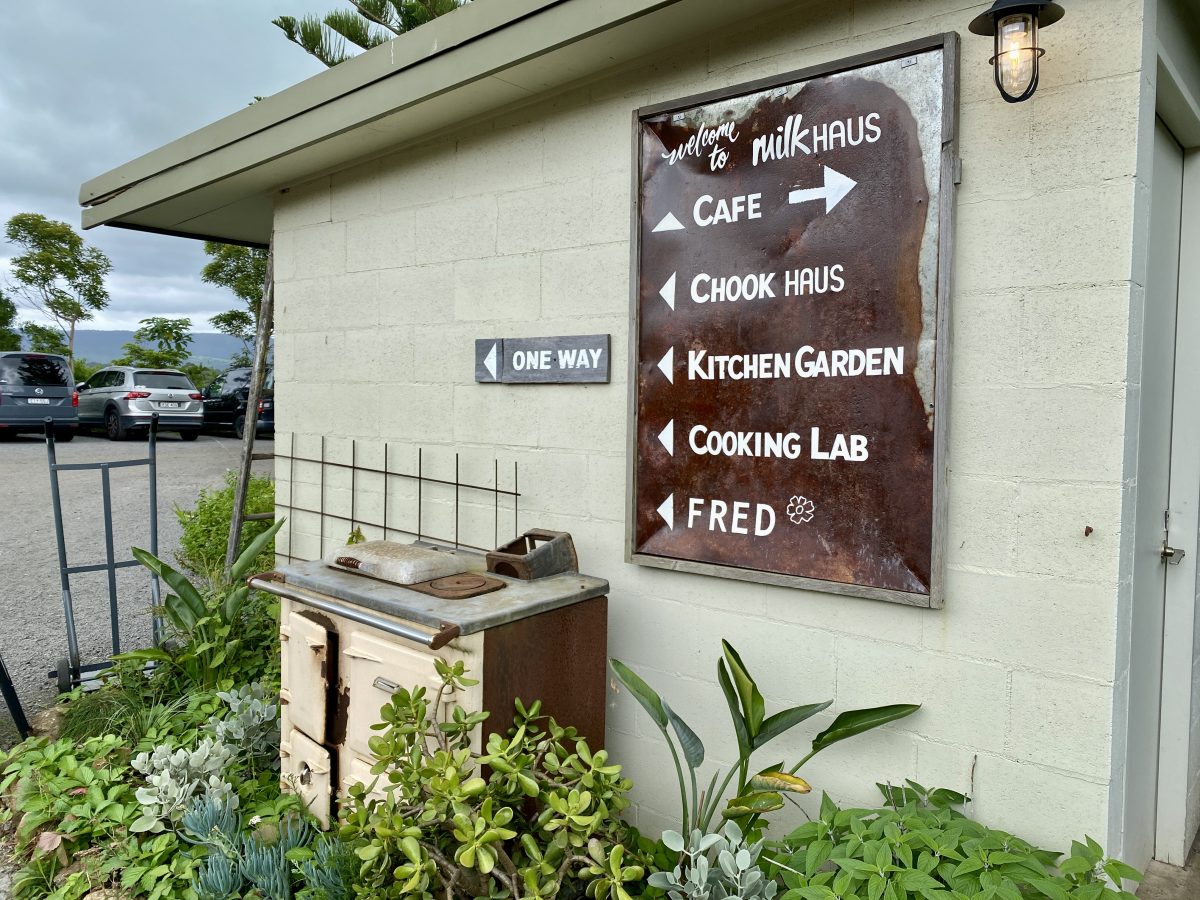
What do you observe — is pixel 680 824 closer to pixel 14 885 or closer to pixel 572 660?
pixel 572 660

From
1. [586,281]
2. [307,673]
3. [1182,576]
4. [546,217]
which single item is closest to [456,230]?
[546,217]

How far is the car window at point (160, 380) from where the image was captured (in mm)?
16656

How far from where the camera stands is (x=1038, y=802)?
214cm

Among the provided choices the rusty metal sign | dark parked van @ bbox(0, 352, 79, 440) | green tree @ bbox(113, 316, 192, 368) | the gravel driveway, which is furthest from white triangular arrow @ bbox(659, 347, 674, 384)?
green tree @ bbox(113, 316, 192, 368)

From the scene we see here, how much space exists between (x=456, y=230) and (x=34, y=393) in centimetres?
1576

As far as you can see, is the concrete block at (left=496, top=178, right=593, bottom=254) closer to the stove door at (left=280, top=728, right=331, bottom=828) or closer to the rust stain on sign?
the rust stain on sign

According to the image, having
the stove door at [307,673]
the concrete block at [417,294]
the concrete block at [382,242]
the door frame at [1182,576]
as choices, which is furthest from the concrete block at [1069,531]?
the concrete block at [382,242]

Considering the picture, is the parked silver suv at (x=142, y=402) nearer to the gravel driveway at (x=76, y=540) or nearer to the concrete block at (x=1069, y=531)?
the gravel driveway at (x=76, y=540)

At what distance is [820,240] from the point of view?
246 cm

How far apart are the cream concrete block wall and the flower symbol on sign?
25cm

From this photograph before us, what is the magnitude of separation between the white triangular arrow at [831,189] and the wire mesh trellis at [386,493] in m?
1.61

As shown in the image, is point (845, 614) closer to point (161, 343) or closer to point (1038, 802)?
point (1038, 802)

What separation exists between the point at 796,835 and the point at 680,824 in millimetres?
747

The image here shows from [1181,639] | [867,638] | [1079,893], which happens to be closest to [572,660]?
[867,638]
